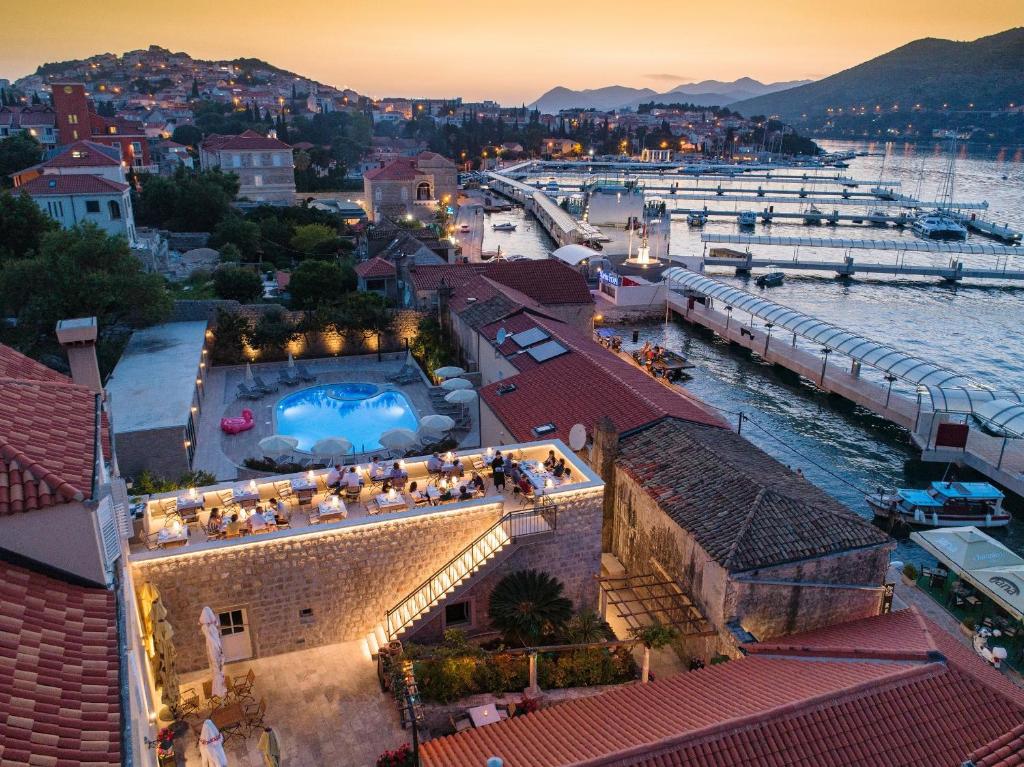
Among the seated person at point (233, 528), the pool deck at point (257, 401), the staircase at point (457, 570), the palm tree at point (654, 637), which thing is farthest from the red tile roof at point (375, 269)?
the palm tree at point (654, 637)

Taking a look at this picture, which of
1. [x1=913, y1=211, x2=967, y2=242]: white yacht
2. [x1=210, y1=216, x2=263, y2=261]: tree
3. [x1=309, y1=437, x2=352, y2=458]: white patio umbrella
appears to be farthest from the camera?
[x1=913, y1=211, x2=967, y2=242]: white yacht

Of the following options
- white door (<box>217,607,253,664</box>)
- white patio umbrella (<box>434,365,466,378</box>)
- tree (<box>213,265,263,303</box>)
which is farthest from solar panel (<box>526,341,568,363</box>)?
tree (<box>213,265,263,303</box>)

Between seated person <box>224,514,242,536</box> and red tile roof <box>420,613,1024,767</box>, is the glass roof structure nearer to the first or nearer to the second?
red tile roof <box>420,613,1024,767</box>

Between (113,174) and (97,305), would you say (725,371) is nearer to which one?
(97,305)

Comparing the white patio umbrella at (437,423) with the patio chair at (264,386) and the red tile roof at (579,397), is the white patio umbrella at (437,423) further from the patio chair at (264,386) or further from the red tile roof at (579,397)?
the patio chair at (264,386)

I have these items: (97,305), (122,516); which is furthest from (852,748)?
(97,305)

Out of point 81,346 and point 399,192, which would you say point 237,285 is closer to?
point 81,346

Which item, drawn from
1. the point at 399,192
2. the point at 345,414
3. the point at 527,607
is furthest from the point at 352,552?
the point at 399,192
